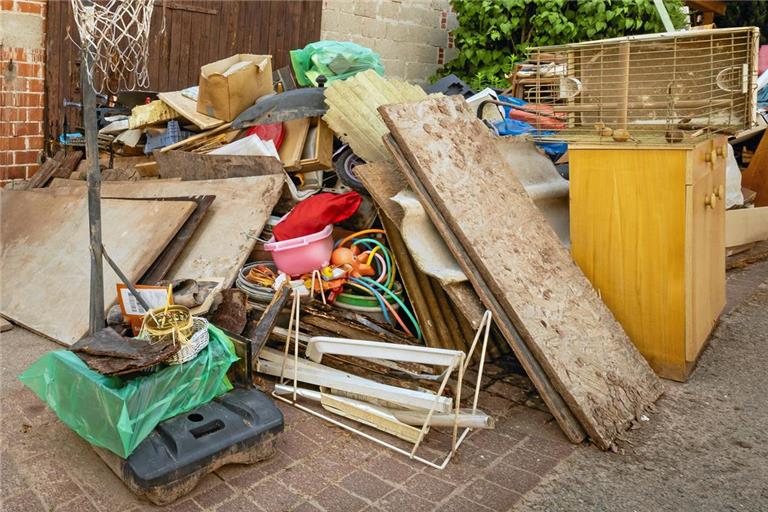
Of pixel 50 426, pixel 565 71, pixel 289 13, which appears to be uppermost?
pixel 289 13

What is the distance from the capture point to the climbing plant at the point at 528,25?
7.54 m

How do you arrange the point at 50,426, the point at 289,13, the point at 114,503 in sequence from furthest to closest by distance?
the point at 289,13
the point at 50,426
the point at 114,503

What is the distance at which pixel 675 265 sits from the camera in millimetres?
3355

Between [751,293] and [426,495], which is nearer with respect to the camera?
[426,495]

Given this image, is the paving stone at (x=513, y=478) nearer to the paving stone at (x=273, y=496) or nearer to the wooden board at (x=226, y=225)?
the paving stone at (x=273, y=496)

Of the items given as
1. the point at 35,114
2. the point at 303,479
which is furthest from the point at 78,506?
the point at 35,114

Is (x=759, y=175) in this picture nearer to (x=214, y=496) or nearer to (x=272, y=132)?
(x=272, y=132)

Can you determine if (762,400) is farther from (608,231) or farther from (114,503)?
(114,503)

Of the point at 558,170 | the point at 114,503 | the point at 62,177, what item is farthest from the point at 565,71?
the point at 62,177

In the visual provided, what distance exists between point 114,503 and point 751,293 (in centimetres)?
491

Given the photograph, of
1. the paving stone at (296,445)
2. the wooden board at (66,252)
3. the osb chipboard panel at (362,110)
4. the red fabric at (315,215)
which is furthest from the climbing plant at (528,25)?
the paving stone at (296,445)

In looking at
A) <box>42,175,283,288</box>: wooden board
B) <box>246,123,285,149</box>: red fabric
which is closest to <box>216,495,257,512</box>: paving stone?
<box>42,175,283,288</box>: wooden board

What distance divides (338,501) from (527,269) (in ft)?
5.13

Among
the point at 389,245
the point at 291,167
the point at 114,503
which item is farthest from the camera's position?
the point at 291,167
